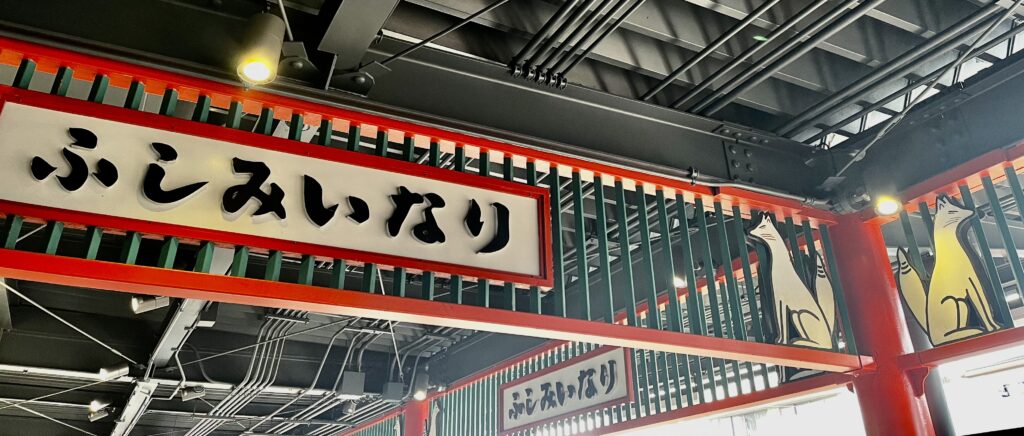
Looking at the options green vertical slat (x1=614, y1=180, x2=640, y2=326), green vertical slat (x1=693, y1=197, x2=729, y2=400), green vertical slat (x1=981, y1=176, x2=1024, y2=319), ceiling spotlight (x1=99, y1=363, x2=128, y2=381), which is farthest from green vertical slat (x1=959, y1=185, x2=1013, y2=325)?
ceiling spotlight (x1=99, y1=363, x2=128, y2=381)

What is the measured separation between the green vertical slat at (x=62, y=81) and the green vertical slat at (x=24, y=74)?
78 mm

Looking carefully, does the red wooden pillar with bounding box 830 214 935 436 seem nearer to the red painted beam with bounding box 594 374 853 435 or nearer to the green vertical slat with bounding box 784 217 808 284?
the red painted beam with bounding box 594 374 853 435

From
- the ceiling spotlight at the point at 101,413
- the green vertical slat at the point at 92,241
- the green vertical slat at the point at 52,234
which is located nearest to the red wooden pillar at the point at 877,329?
the green vertical slat at the point at 92,241

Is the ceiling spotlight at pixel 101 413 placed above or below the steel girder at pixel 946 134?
below

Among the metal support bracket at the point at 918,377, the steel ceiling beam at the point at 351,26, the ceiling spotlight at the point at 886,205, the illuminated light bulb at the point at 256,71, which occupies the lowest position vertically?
the metal support bracket at the point at 918,377

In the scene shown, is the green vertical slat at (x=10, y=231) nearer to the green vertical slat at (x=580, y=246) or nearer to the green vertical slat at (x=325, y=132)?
the green vertical slat at (x=325, y=132)

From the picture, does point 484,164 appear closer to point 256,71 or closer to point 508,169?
point 508,169

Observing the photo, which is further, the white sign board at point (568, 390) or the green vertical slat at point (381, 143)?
the white sign board at point (568, 390)

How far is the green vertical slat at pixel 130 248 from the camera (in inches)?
91.7

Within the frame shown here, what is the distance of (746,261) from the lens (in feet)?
12.7

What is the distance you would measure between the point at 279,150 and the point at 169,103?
0.49 meters

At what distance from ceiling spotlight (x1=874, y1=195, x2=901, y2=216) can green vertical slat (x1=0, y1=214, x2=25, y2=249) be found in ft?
13.4

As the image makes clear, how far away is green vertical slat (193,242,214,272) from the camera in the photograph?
2430 millimetres

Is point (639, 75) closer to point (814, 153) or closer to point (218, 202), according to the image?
point (814, 153)
